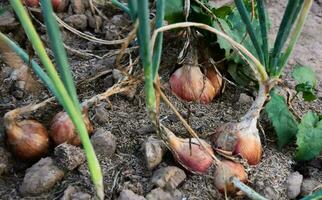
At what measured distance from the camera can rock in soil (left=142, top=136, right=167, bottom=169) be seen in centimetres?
109

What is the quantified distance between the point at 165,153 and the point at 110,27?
501 mm

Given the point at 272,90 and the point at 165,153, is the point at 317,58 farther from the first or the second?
the point at 165,153

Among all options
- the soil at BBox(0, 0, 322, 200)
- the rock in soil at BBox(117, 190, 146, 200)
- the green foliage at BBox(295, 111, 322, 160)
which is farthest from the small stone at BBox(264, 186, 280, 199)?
the rock in soil at BBox(117, 190, 146, 200)

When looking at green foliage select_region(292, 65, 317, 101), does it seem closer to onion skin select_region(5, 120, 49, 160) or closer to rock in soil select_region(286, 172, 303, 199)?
rock in soil select_region(286, 172, 303, 199)

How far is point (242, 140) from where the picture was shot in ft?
3.66

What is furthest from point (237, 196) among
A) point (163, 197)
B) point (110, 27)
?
point (110, 27)

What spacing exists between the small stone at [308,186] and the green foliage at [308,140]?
46 millimetres

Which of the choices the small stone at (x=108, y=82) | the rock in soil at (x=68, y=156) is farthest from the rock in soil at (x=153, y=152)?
the small stone at (x=108, y=82)

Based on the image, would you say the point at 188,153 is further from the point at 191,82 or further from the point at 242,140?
the point at 191,82

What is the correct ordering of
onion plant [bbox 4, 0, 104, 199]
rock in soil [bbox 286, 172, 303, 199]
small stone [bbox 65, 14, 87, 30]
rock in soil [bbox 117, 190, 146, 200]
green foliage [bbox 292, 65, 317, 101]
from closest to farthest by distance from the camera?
onion plant [bbox 4, 0, 104, 199] → rock in soil [bbox 117, 190, 146, 200] → rock in soil [bbox 286, 172, 303, 199] → green foliage [bbox 292, 65, 317, 101] → small stone [bbox 65, 14, 87, 30]

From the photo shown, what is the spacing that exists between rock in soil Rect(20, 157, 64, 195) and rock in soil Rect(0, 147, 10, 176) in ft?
0.18

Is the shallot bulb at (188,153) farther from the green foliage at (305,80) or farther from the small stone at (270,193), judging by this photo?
the green foliage at (305,80)

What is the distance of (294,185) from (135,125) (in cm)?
33

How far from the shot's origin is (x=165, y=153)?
1.12m
